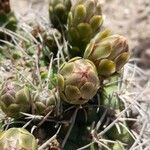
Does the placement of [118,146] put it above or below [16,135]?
below

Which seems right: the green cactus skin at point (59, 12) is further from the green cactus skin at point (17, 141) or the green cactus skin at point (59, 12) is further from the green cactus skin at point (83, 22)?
the green cactus skin at point (17, 141)

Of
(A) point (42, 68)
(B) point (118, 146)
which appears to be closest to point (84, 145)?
(B) point (118, 146)

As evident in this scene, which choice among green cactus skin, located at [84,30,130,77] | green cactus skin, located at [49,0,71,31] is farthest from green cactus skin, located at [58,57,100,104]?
green cactus skin, located at [49,0,71,31]

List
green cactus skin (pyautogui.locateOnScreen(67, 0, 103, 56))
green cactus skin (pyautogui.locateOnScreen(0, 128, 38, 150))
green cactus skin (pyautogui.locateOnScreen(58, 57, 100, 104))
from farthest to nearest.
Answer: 1. green cactus skin (pyautogui.locateOnScreen(67, 0, 103, 56))
2. green cactus skin (pyautogui.locateOnScreen(58, 57, 100, 104))
3. green cactus skin (pyautogui.locateOnScreen(0, 128, 38, 150))

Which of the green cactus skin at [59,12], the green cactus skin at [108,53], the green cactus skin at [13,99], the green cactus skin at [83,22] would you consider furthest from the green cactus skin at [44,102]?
the green cactus skin at [59,12]

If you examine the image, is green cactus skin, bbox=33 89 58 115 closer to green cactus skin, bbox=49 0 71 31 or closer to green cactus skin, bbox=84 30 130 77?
green cactus skin, bbox=84 30 130 77

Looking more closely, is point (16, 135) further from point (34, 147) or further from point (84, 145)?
point (84, 145)
